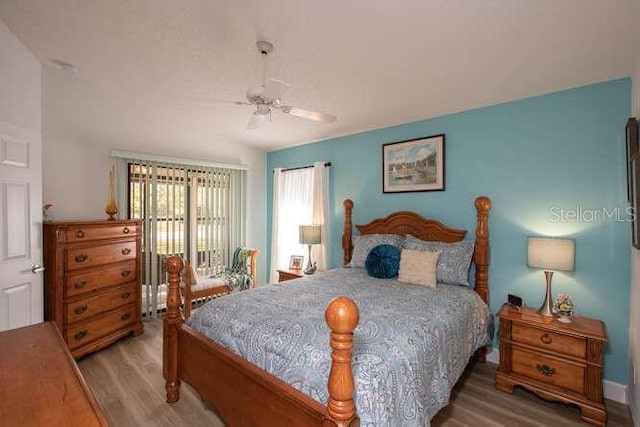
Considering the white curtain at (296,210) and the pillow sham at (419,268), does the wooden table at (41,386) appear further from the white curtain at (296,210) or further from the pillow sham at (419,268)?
the white curtain at (296,210)

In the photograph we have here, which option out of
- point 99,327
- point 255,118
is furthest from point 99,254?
point 255,118

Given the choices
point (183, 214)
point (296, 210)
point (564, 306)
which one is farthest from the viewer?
point (296, 210)

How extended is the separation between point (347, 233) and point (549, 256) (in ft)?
6.80

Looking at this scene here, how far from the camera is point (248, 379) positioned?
1.59 metres

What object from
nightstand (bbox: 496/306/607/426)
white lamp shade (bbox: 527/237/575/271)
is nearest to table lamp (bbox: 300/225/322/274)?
nightstand (bbox: 496/306/607/426)

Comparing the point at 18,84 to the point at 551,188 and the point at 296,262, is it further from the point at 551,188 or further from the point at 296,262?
the point at 551,188

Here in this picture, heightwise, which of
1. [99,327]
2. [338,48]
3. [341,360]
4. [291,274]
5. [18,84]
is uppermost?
[338,48]

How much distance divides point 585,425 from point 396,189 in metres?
2.42

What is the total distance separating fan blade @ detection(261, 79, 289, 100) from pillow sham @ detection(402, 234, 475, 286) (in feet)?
6.48

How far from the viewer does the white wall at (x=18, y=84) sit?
6.36 ft

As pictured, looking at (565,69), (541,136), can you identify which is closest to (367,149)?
(541,136)

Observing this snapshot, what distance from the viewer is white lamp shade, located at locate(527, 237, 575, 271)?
86.0 inches

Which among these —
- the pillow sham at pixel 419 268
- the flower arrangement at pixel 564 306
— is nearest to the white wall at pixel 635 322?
the flower arrangement at pixel 564 306

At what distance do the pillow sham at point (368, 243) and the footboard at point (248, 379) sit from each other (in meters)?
1.86
